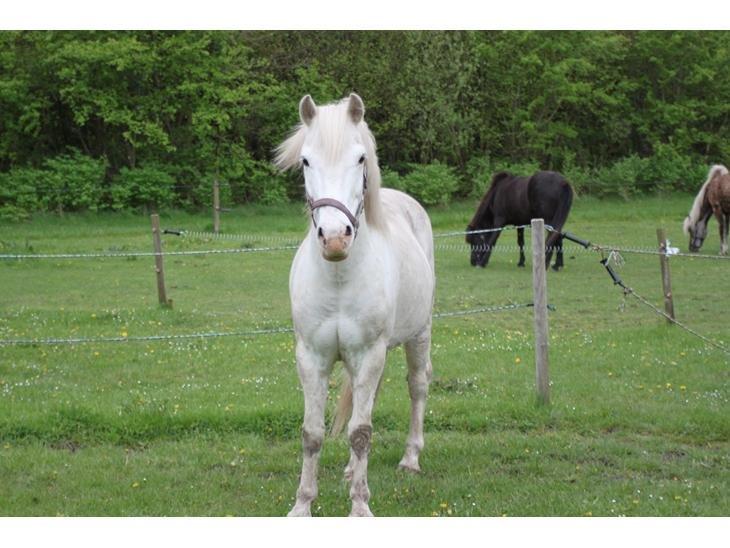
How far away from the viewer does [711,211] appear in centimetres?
1908

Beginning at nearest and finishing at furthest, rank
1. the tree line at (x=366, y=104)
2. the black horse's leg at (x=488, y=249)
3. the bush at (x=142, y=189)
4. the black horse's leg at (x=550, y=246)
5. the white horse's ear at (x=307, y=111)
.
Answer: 1. the white horse's ear at (x=307, y=111)
2. the black horse's leg at (x=550, y=246)
3. the black horse's leg at (x=488, y=249)
4. the bush at (x=142, y=189)
5. the tree line at (x=366, y=104)

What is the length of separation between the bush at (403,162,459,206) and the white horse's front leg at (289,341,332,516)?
23312 mm

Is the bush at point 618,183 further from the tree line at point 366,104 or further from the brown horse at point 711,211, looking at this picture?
the brown horse at point 711,211

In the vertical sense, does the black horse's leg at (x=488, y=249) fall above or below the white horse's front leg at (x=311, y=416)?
below

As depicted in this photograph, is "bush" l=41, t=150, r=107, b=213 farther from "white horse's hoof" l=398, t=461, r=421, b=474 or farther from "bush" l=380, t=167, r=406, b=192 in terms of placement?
"white horse's hoof" l=398, t=461, r=421, b=474

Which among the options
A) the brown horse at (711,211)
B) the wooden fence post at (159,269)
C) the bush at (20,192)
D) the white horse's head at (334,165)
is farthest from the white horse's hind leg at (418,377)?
the bush at (20,192)

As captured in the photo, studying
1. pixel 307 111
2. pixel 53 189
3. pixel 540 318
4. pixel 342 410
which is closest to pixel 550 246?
pixel 540 318

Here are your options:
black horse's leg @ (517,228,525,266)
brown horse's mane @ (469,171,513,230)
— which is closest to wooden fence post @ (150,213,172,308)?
black horse's leg @ (517,228,525,266)

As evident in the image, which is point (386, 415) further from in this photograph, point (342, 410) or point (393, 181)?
point (393, 181)

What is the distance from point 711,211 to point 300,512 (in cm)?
1667

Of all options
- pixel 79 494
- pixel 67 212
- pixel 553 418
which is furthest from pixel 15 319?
pixel 67 212

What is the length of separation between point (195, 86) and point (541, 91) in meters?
13.2

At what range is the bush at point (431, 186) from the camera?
91.9 feet

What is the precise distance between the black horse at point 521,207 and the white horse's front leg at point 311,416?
41.1 ft
